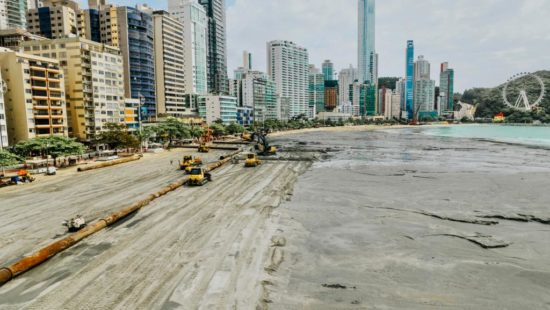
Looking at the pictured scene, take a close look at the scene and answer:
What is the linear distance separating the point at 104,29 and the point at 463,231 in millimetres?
166042

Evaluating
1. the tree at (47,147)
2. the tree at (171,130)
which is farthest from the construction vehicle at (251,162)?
the tree at (171,130)

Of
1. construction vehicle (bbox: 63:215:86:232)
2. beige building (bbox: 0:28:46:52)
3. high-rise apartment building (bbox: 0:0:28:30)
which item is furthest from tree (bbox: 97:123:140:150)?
high-rise apartment building (bbox: 0:0:28:30)

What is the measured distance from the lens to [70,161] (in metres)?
65.7

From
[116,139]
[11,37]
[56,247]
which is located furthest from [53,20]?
[56,247]

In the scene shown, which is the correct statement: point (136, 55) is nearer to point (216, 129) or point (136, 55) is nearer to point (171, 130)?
point (216, 129)

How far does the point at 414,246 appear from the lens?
949 inches

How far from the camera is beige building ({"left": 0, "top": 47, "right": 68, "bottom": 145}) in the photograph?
229 ft

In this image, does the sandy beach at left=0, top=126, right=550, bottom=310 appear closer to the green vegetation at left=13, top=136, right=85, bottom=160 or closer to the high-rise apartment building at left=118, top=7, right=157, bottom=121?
the green vegetation at left=13, top=136, right=85, bottom=160

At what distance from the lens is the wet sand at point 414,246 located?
17.1 metres

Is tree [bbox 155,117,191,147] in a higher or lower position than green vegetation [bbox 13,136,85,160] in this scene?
higher

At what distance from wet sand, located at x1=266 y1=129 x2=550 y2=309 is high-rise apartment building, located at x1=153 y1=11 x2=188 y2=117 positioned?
141 m

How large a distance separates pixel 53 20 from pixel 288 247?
176 m

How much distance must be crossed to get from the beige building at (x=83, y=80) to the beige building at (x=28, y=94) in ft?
35.6

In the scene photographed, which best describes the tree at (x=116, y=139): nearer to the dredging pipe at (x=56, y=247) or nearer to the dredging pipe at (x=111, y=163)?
the dredging pipe at (x=111, y=163)
